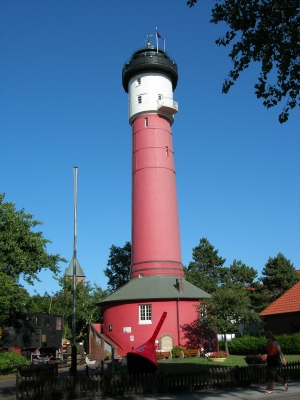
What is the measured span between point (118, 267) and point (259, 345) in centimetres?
2081

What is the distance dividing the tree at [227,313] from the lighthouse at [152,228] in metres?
2.10

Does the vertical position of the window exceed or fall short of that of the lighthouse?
it falls short

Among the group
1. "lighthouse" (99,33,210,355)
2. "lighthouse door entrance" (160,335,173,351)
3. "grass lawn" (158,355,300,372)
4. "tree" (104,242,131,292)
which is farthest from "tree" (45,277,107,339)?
"grass lawn" (158,355,300,372)

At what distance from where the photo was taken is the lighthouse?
31656 mm

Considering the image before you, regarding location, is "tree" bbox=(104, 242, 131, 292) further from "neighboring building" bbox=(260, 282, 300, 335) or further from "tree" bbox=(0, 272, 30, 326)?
"tree" bbox=(0, 272, 30, 326)

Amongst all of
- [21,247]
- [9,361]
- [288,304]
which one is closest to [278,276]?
[288,304]

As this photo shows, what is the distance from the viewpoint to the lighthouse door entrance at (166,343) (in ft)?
100

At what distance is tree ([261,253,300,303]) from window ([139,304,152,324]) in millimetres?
22979

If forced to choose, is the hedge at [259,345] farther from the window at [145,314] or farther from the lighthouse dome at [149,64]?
the lighthouse dome at [149,64]

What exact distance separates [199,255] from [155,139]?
24546 millimetres

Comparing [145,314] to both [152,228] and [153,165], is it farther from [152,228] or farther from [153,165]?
[153,165]

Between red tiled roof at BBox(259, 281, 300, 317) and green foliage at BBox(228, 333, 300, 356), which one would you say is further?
red tiled roof at BBox(259, 281, 300, 317)

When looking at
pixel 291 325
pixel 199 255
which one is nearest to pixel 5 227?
pixel 291 325

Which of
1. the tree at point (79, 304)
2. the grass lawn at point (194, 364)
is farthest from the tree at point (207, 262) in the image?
the grass lawn at point (194, 364)
